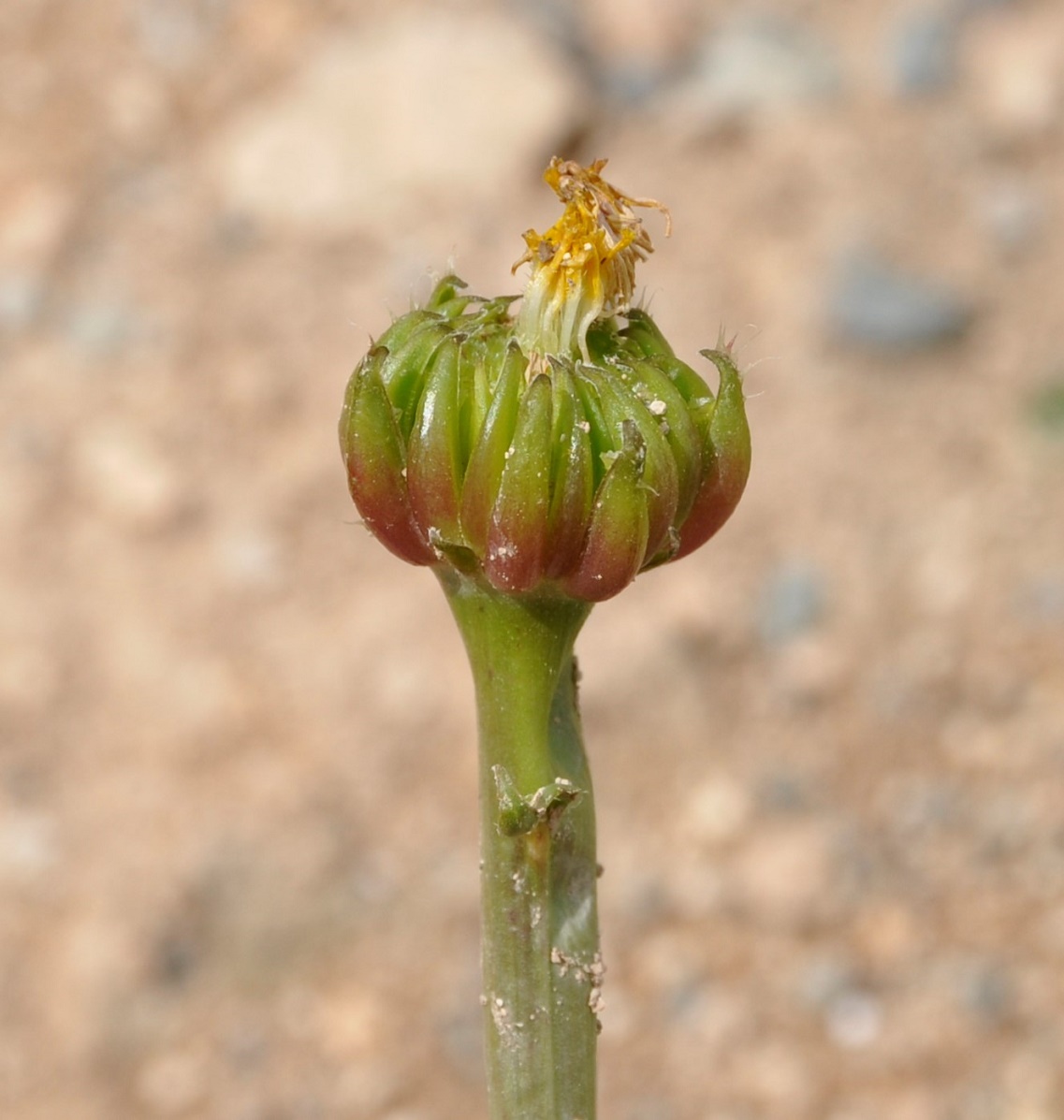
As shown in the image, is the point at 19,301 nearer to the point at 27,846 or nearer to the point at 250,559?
the point at 250,559

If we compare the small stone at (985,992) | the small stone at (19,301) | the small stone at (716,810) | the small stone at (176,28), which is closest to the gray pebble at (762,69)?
the small stone at (176,28)

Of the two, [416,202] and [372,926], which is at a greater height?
[416,202]

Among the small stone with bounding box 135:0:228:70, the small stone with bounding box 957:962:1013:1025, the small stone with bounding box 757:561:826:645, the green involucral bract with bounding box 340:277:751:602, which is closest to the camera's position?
the green involucral bract with bounding box 340:277:751:602

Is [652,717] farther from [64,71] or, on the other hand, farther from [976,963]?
[64,71]

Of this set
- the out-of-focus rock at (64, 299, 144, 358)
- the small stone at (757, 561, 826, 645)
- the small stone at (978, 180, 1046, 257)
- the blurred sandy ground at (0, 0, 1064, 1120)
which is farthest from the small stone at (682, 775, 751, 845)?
the out-of-focus rock at (64, 299, 144, 358)

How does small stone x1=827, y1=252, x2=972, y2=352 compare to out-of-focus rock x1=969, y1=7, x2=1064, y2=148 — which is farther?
out-of-focus rock x1=969, y1=7, x2=1064, y2=148

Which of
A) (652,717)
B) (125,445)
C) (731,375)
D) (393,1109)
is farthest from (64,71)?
(731,375)

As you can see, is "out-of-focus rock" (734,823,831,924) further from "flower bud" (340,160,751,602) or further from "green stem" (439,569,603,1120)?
"flower bud" (340,160,751,602)
